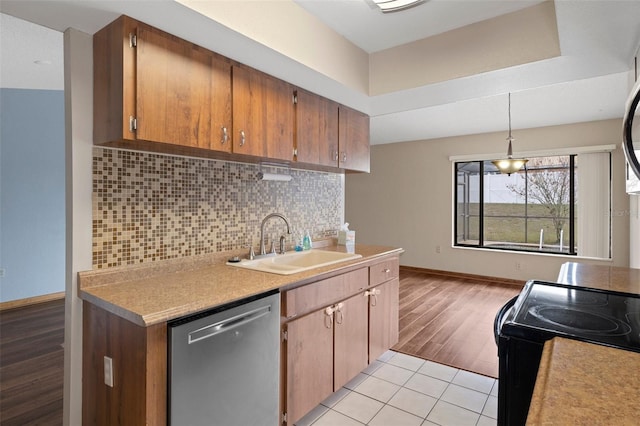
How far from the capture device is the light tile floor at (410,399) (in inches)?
82.0

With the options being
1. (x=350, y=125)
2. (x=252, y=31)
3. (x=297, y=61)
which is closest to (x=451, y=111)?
(x=350, y=125)

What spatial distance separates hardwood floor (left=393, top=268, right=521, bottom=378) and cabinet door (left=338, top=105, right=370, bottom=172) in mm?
1718

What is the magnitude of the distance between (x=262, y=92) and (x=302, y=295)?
1.25 metres

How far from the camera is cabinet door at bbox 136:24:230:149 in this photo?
1529mm

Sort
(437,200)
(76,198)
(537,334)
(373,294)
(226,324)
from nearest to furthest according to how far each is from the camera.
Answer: (537,334)
(226,324)
(76,198)
(373,294)
(437,200)

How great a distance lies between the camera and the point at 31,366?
8.61ft

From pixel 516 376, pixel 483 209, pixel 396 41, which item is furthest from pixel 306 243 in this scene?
pixel 483 209

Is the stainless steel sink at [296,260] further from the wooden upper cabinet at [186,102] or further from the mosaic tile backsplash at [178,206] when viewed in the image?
the wooden upper cabinet at [186,102]

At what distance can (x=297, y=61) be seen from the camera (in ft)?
6.62

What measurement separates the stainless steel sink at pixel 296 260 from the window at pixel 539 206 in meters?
4.04

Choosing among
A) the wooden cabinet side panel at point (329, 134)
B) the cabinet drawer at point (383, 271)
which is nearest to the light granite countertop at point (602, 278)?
the cabinet drawer at point (383, 271)

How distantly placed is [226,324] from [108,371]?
52 centimetres

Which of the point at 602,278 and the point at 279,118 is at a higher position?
the point at 279,118

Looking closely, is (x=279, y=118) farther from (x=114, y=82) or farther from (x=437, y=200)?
(x=437, y=200)
